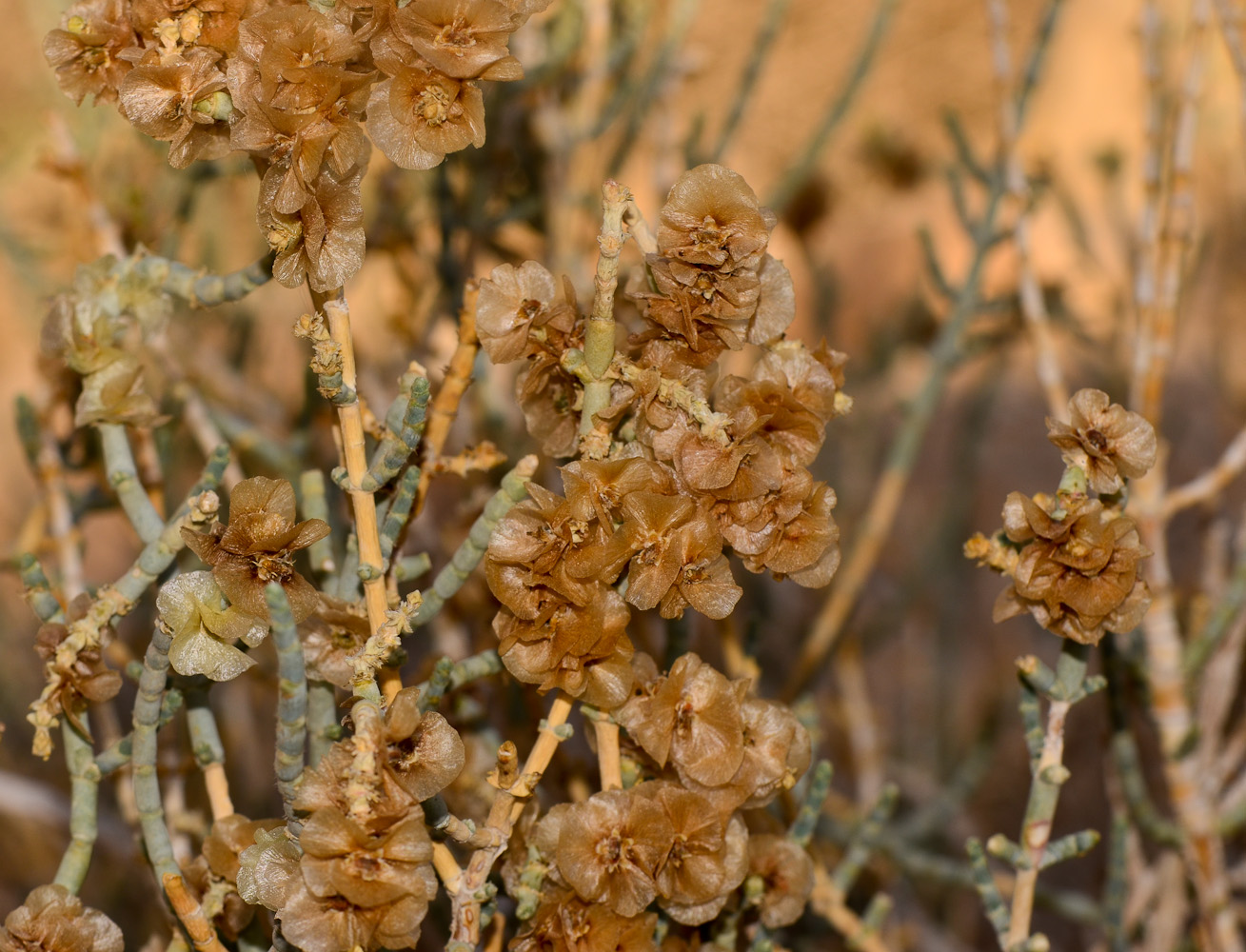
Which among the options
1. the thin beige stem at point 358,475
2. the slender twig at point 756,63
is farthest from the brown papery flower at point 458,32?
the slender twig at point 756,63

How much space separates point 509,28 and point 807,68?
2533 mm

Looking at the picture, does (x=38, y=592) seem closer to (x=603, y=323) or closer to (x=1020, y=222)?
(x=603, y=323)

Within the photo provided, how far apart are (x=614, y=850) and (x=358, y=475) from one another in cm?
19

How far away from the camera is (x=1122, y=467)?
48 cm

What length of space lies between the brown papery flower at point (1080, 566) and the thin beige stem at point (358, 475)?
0.88ft

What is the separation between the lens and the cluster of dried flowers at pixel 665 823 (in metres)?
0.47

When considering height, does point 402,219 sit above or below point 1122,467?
below

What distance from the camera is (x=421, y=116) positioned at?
450 millimetres

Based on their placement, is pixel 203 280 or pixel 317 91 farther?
pixel 203 280

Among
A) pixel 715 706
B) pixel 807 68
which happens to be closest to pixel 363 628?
pixel 715 706

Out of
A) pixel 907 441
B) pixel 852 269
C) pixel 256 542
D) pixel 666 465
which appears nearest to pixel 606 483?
pixel 666 465

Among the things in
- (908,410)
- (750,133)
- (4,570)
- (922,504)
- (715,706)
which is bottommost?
(922,504)

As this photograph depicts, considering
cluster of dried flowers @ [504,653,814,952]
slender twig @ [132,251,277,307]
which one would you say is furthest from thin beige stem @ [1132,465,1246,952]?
slender twig @ [132,251,277,307]

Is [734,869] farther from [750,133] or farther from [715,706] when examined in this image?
[750,133]
